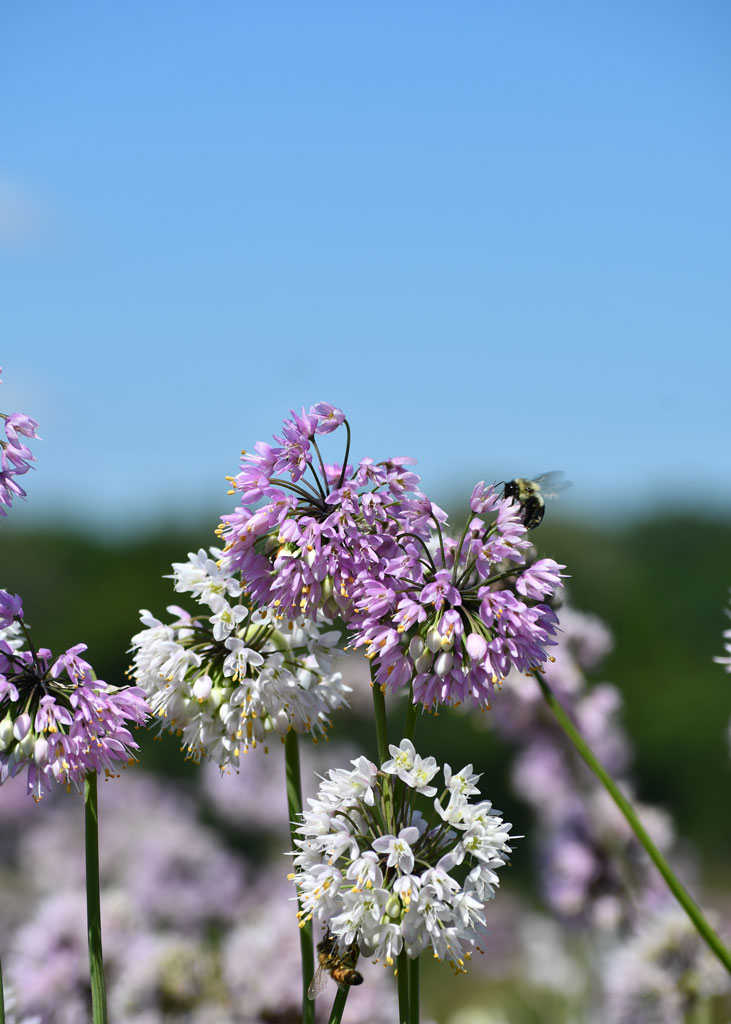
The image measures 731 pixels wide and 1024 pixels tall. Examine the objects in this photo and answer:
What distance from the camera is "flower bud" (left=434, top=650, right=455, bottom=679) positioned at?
312 centimetres

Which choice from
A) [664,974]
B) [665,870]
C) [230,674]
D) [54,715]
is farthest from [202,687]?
[664,974]

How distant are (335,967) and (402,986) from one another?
0.31m

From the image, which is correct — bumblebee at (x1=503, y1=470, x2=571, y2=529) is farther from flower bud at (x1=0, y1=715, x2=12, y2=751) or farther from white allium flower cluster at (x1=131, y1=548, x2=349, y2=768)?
flower bud at (x1=0, y1=715, x2=12, y2=751)

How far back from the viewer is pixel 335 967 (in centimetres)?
325

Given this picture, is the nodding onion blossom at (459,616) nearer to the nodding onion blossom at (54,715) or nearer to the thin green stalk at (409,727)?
the thin green stalk at (409,727)

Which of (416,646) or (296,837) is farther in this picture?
(296,837)

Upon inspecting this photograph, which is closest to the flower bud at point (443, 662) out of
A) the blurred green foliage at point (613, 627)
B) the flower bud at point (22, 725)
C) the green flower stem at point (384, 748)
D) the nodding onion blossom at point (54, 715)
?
the green flower stem at point (384, 748)

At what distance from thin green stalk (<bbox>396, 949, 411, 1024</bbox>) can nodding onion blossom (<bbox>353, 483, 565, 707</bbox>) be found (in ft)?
2.32

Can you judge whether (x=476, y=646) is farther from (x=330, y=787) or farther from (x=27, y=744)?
(x=27, y=744)

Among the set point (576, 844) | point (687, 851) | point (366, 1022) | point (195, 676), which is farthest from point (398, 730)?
point (195, 676)

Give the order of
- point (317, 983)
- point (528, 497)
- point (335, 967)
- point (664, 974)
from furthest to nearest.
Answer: point (664, 974) < point (528, 497) < point (317, 983) < point (335, 967)

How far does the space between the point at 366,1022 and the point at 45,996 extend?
1.90 m

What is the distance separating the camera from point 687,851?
44.8 feet

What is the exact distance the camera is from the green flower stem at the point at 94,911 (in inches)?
124
